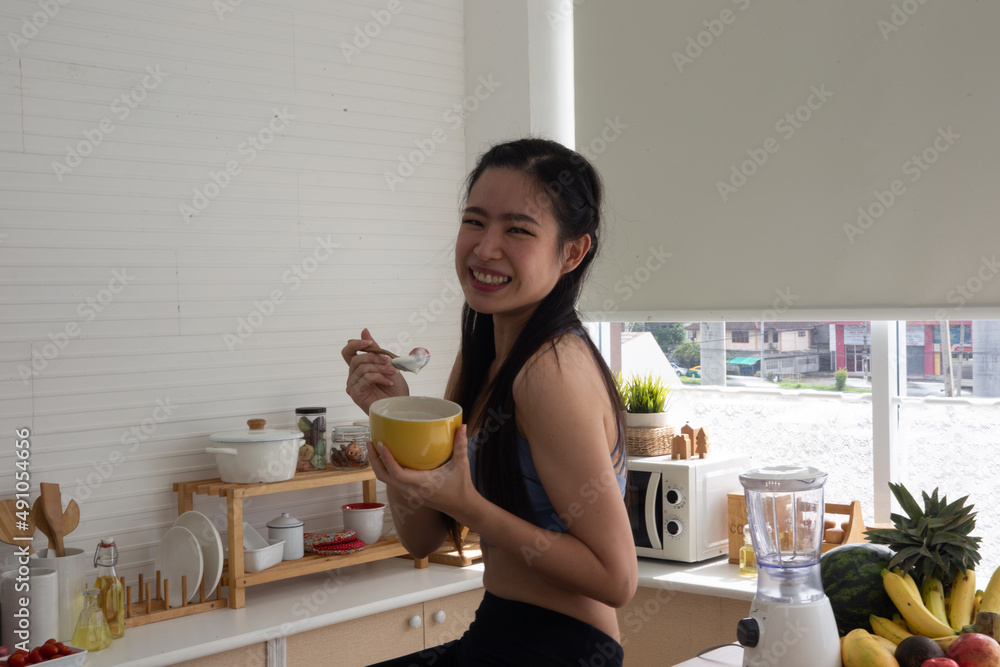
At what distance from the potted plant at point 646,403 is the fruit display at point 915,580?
1251mm

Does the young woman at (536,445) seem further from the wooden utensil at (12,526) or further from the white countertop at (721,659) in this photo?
the wooden utensil at (12,526)

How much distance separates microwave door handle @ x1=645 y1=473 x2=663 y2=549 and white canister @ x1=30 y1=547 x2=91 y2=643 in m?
1.69

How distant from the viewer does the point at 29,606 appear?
2078 mm

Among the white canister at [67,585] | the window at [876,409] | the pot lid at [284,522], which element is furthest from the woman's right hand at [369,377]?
the window at [876,409]

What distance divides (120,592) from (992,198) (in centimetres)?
257

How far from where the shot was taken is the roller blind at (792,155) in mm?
2463

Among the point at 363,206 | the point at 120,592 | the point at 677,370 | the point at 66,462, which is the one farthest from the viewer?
the point at 677,370

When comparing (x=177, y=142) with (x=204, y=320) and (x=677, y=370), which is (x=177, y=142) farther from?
(x=677, y=370)

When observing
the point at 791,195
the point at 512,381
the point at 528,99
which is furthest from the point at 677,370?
the point at 512,381

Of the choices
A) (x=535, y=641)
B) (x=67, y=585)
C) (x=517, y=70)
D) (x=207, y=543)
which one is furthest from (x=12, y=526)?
(x=517, y=70)

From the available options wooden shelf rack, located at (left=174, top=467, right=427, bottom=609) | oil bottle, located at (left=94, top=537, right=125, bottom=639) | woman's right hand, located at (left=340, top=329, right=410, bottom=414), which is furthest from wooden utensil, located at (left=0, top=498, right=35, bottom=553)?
woman's right hand, located at (left=340, top=329, right=410, bottom=414)

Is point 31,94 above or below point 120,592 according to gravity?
above

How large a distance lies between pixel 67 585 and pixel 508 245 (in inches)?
64.9

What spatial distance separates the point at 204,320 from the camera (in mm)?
2664
